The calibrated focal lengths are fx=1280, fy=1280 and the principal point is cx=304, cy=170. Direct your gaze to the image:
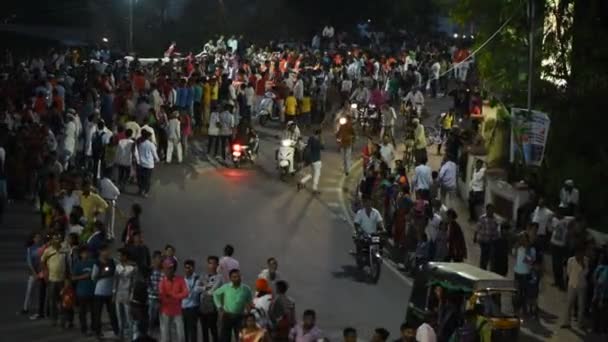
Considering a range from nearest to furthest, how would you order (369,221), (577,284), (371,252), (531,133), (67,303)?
(67,303) < (577,284) < (371,252) < (369,221) < (531,133)

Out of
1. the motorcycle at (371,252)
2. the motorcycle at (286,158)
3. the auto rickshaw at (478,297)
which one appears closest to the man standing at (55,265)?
the auto rickshaw at (478,297)

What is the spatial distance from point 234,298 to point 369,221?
6.17 m

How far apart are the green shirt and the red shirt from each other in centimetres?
56

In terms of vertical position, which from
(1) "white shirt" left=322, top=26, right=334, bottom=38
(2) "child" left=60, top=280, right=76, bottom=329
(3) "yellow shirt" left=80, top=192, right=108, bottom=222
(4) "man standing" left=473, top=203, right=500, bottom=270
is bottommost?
(2) "child" left=60, top=280, right=76, bottom=329

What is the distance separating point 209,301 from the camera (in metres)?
17.6

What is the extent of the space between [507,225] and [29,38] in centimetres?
3067

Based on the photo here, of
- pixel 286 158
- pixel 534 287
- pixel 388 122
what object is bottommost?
pixel 534 287

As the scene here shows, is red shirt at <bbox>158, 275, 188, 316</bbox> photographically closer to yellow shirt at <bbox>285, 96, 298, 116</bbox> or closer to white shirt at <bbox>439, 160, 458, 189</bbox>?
white shirt at <bbox>439, 160, 458, 189</bbox>

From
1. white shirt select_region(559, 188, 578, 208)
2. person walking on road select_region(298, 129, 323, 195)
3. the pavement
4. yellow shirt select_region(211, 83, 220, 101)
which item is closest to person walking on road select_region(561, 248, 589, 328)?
the pavement

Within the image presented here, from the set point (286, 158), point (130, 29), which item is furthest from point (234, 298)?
point (130, 29)

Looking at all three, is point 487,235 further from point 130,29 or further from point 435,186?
point 130,29

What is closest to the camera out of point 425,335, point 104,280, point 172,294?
point 425,335

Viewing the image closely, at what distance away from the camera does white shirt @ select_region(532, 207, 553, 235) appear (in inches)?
923

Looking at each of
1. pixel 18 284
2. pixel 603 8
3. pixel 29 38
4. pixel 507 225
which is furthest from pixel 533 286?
pixel 29 38
